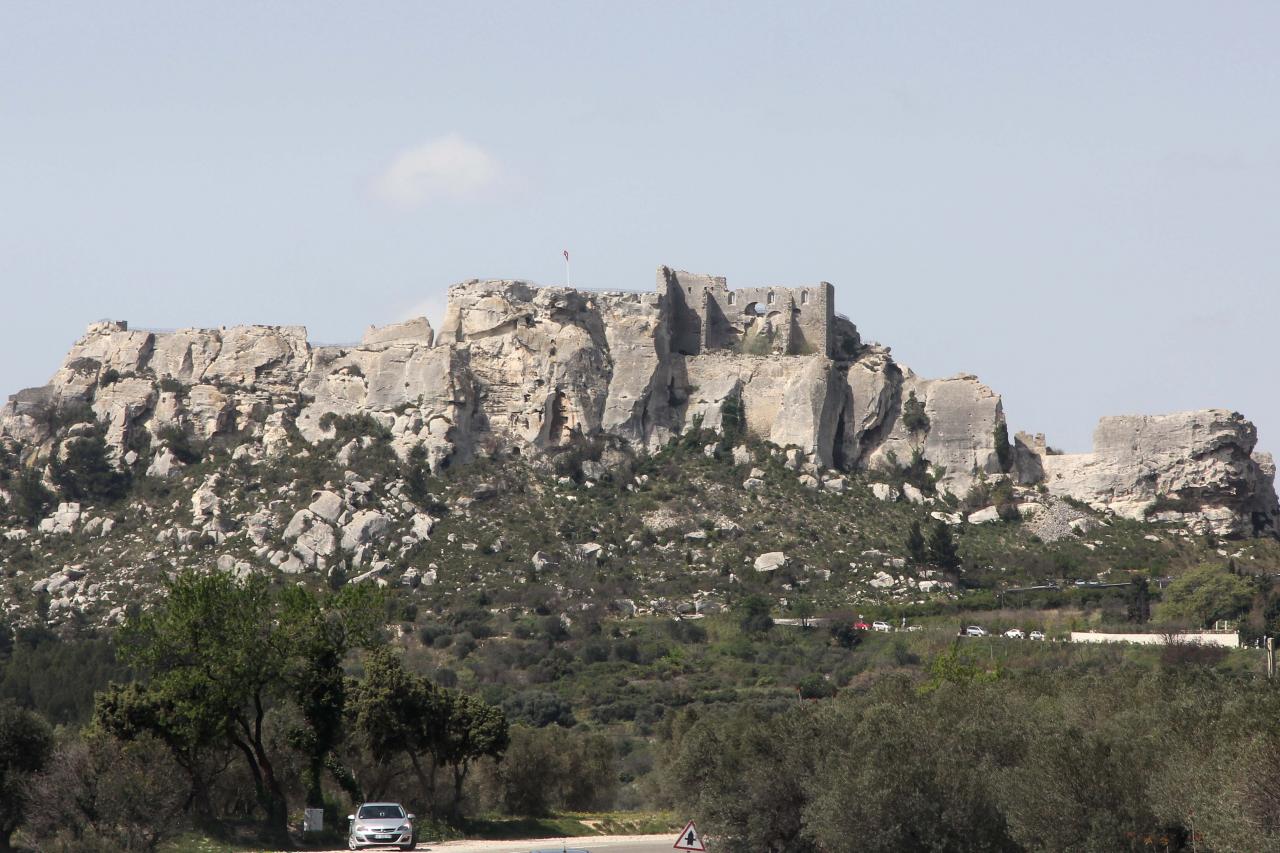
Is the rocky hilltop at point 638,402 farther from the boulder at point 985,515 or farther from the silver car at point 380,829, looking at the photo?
the silver car at point 380,829

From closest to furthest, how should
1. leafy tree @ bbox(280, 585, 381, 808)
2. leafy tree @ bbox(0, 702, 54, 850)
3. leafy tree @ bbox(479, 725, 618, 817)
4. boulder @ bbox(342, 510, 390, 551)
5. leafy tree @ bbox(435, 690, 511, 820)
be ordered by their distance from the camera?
leafy tree @ bbox(0, 702, 54, 850)
leafy tree @ bbox(280, 585, 381, 808)
leafy tree @ bbox(435, 690, 511, 820)
leafy tree @ bbox(479, 725, 618, 817)
boulder @ bbox(342, 510, 390, 551)

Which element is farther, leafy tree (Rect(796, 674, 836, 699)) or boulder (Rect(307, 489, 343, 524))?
boulder (Rect(307, 489, 343, 524))

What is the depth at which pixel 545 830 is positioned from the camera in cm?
4969

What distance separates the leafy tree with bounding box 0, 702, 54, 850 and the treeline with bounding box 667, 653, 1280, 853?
48.1 ft

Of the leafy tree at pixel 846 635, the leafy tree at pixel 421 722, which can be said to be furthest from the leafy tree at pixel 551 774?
the leafy tree at pixel 846 635

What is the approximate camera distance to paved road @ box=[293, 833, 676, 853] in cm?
4100

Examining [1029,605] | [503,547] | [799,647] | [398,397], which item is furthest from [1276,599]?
[398,397]

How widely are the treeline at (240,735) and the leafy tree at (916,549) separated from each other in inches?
1360

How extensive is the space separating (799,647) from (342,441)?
23210mm

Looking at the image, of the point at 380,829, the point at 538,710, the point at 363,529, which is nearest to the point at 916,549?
the point at 538,710

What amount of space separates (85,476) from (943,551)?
127 ft

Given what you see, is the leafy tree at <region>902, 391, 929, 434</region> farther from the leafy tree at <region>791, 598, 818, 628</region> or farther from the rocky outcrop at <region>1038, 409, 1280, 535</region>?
the leafy tree at <region>791, 598, 818, 628</region>

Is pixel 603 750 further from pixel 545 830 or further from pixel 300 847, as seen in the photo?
pixel 300 847

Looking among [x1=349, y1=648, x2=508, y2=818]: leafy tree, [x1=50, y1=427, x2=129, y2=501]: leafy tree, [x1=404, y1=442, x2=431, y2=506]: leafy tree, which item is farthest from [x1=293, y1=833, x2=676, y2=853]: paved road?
[x1=50, y1=427, x2=129, y2=501]: leafy tree
